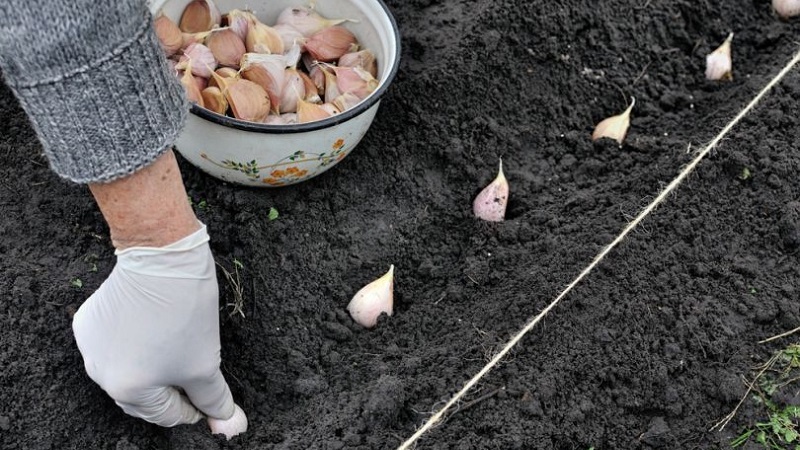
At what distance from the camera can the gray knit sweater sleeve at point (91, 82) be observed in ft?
3.36

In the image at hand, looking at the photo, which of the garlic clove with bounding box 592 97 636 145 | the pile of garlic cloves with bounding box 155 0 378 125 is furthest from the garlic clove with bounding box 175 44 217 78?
the garlic clove with bounding box 592 97 636 145

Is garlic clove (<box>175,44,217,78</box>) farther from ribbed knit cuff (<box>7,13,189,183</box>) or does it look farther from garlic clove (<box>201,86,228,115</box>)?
ribbed knit cuff (<box>7,13,189,183</box>)

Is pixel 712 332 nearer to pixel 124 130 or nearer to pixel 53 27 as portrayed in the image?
pixel 124 130

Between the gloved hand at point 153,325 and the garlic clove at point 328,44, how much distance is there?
0.62 m

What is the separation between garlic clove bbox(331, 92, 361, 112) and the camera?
1.71m

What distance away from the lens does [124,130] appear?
1.15 m

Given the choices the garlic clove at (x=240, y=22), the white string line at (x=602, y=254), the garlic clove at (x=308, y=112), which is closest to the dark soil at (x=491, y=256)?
the white string line at (x=602, y=254)

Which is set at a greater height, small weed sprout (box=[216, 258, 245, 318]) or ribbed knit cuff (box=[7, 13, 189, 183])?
ribbed knit cuff (box=[7, 13, 189, 183])

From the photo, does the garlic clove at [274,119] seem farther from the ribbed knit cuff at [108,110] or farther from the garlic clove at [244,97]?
the ribbed knit cuff at [108,110]

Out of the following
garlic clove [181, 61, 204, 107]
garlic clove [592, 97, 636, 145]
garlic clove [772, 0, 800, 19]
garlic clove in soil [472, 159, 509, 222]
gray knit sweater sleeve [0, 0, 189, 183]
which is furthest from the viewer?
garlic clove [772, 0, 800, 19]

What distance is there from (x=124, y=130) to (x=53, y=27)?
0.58ft

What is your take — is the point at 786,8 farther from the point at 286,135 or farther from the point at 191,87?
the point at 191,87

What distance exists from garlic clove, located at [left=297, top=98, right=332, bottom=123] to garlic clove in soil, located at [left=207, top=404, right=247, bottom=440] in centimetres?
59

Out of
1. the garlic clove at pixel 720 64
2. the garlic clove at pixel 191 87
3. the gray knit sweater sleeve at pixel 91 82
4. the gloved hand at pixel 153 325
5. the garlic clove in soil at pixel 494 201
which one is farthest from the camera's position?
the garlic clove at pixel 720 64
